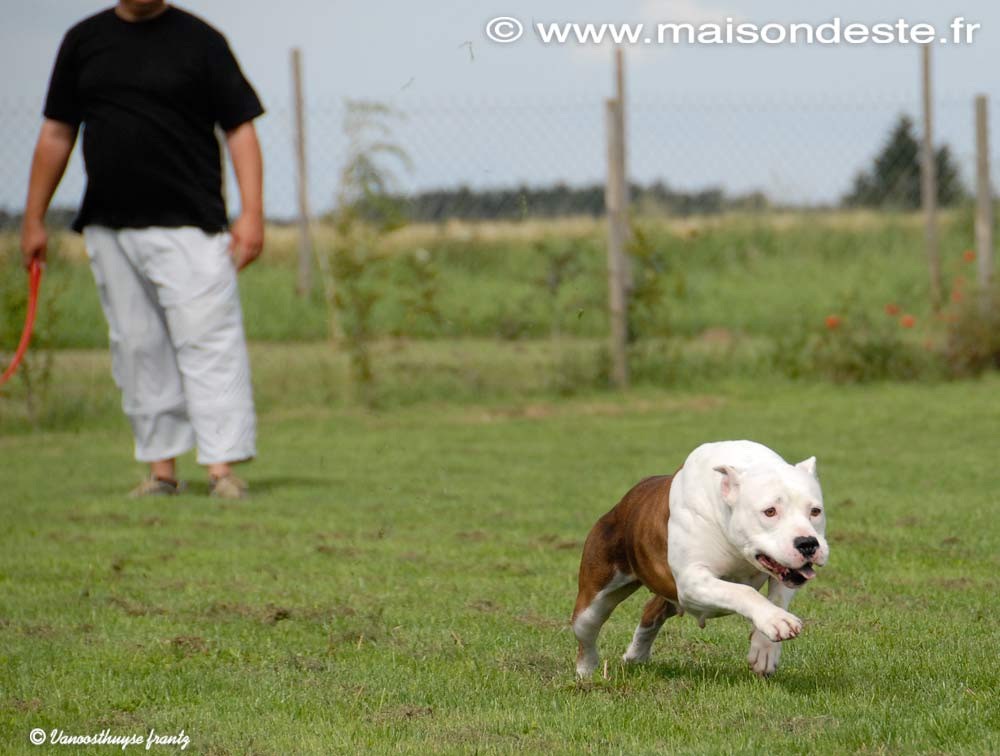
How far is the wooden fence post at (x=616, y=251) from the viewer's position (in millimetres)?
13141

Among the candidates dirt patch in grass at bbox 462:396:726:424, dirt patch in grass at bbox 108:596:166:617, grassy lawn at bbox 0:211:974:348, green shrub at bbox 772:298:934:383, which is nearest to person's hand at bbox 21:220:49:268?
grassy lawn at bbox 0:211:974:348

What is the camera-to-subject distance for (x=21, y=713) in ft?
13.5

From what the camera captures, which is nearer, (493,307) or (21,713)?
(21,713)

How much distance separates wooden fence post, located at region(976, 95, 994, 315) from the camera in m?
14.0

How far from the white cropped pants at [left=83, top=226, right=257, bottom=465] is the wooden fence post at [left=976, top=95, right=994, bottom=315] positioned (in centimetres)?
778

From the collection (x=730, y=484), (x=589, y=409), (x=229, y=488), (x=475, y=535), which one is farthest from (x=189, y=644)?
(x=589, y=409)

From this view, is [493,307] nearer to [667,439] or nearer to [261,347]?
[261,347]

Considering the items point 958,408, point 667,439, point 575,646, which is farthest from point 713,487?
point 958,408

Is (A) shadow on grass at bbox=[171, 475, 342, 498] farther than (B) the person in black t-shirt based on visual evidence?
Yes

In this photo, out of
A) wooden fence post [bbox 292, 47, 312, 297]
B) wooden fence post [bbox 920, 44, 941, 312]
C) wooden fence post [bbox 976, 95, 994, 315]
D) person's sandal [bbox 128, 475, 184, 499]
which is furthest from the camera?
wooden fence post [bbox 920, 44, 941, 312]

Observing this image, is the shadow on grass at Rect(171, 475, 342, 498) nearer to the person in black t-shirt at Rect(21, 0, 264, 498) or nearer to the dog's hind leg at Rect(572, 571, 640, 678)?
the person in black t-shirt at Rect(21, 0, 264, 498)

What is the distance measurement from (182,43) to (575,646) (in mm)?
4733

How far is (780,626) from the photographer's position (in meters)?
3.76

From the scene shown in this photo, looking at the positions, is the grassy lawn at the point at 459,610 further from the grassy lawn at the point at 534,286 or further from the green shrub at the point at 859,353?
the grassy lawn at the point at 534,286
